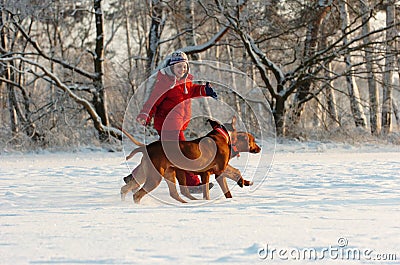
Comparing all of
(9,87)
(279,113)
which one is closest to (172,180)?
(279,113)

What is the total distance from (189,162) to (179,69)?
109cm

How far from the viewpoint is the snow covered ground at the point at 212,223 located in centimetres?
337

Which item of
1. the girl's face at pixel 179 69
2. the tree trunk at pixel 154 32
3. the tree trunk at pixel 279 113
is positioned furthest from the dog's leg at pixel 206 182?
the tree trunk at pixel 154 32

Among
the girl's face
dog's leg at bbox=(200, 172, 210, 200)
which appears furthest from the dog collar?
the girl's face

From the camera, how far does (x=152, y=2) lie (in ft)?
55.0

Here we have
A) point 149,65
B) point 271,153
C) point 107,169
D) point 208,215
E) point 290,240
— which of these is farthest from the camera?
point 149,65

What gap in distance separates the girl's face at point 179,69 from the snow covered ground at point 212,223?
138cm

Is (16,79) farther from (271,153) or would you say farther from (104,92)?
(271,153)

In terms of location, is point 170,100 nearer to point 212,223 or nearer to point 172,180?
point 172,180

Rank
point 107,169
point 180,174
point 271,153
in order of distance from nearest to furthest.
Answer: point 180,174 < point 107,169 < point 271,153

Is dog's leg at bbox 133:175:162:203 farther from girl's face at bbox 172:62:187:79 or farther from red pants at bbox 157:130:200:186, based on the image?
girl's face at bbox 172:62:187:79

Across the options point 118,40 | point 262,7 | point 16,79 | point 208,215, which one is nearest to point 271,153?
point 262,7

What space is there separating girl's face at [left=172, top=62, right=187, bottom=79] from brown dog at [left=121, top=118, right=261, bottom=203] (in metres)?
0.67

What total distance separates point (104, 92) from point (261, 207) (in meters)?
11.3
